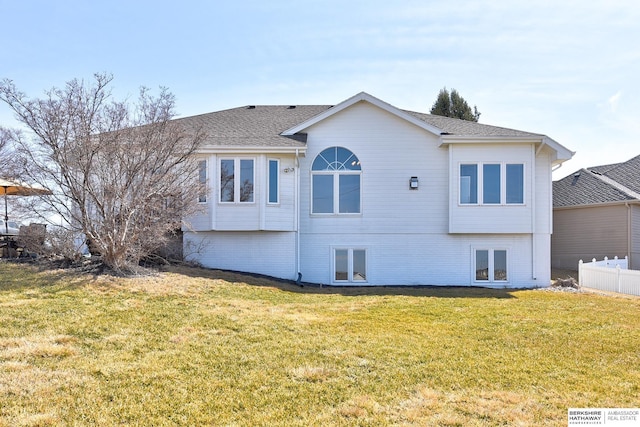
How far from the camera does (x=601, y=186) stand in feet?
70.2

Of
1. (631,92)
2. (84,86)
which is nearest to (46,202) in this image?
(84,86)

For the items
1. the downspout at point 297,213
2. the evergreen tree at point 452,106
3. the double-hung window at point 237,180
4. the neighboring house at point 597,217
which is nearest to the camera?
the double-hung window at point 237,180

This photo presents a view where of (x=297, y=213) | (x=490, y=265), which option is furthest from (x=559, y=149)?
(x=297, y=213)

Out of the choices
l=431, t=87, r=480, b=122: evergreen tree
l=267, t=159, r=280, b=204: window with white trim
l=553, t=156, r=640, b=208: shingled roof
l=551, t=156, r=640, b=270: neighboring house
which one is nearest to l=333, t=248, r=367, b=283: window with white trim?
l=267, t=159, r=280, b=204: window with white trim

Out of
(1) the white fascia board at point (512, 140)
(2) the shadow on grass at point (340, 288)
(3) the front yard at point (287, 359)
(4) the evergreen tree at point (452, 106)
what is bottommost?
(2) the shadow on grass at point (340, 288)

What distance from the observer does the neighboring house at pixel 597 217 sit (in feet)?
63.2

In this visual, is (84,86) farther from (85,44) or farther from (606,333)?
(606,333)

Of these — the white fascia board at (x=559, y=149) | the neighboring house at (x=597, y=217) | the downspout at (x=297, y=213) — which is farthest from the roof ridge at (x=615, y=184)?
the downspout at (x=297, y=213)

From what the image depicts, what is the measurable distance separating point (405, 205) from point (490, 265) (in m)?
3.47

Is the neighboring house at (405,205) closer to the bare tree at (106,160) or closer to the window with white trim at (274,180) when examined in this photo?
the window with white trim at (274,180)

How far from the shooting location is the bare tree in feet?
32.0

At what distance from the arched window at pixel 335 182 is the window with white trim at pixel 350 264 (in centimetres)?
135

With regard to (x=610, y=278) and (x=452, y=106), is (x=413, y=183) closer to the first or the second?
(x=610, y=278)

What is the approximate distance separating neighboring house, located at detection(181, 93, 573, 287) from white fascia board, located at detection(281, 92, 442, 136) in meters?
0.03
